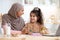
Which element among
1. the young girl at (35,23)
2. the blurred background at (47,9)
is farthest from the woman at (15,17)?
the blurred background at (47,9)

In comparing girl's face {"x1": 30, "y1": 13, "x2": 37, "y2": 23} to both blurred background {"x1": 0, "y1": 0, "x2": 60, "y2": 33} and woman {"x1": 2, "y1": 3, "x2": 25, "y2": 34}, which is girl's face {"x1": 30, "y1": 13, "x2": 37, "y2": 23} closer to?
woman {"x1": 2, "y1": 3, "x2": 25, "y2": 34}

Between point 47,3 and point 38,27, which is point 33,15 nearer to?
point 38,27

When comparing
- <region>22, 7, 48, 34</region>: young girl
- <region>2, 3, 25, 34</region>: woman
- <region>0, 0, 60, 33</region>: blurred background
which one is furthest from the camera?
<region>0, 0, 60, 33</region>: blurred background

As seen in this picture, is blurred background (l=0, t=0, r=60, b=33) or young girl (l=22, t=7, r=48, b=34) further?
blurred background (l=0, t=0, r=60, b=33)

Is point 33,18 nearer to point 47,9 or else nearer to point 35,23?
point 35,23

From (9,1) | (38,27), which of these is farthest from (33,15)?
(9,1)

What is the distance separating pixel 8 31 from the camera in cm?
180

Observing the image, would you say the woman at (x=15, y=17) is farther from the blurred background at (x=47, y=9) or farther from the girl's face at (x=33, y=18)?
the blurred background at (x=47, y=9)

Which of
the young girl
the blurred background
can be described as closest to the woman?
the young girl

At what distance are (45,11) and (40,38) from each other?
234 centimetres

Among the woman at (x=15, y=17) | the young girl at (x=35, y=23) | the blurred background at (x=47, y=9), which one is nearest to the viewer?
the young girl at (x=35, y=23)

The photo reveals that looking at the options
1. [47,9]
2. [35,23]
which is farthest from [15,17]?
[47,9]

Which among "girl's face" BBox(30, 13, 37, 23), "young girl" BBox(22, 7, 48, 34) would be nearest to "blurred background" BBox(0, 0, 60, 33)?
"young girl" BBox(22, 7, 48, 34)

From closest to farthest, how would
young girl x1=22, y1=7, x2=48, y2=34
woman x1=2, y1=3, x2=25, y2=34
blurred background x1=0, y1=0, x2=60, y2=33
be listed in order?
young girl x1=22, y1=7, x2=48, y2=34 < woman x1=2, y1=3, x2=25, y2=34 < blurred background x1=0, y1=0, x2=60, y2=33
